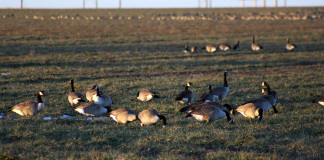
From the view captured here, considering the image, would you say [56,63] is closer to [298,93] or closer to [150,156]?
[298,93]

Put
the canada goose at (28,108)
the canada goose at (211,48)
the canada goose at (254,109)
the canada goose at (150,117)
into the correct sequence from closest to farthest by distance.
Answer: the canada goose at (150,117), the canada goose at (254,109), the canada goose at (28,108), the canada goose at (211,48)

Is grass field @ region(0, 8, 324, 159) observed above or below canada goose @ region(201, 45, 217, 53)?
below

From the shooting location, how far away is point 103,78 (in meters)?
16.0

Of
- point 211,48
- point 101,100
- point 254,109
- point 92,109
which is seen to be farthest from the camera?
point 211,48

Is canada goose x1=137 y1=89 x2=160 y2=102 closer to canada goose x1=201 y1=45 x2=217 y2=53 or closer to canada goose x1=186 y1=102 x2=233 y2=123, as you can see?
canada goose x1=186 y1=102 x2=233 y2=123

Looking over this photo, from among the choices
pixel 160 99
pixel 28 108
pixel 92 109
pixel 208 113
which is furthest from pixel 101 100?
pixel 208 113

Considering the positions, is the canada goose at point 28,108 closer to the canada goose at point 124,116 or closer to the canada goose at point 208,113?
the canada goose at point 124,116

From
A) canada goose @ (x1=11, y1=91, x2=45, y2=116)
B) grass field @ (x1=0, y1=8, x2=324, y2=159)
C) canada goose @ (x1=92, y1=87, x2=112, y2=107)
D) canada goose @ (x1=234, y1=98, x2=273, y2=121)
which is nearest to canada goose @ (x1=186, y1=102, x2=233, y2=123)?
grass field @ (x1=0, y1=8, x2=324, y2=159)

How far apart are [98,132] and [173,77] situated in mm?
8938

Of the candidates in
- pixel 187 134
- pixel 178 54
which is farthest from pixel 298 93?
pixel 178 54

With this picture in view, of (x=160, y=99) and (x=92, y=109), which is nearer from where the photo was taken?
(x=92, y=109)

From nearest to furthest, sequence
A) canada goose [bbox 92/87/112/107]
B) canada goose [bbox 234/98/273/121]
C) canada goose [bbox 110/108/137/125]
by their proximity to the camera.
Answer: canada goose [bbox 110/108/137/125]
canada goose [bbox 234/98/273/121]
canada goose [bbox 92/87/112/107]

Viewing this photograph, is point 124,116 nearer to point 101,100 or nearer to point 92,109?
point 92,109

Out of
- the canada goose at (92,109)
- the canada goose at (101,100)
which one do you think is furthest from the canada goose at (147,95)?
the canada goose at (92,109)
